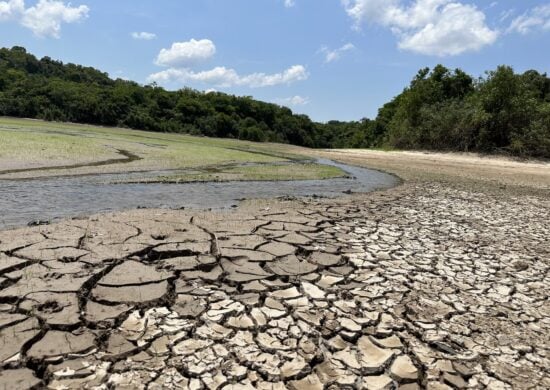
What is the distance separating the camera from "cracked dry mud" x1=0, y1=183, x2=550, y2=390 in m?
2.72

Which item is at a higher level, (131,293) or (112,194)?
(131,293)

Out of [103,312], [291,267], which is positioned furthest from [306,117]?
[103,312]

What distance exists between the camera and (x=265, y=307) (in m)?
3.63

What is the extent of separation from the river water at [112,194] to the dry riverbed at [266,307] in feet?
4.73

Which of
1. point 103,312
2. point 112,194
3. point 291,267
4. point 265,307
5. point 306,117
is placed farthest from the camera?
point 306,117

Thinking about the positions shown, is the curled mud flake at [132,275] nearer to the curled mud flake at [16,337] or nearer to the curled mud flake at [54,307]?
the curled mud flake at [54,307]

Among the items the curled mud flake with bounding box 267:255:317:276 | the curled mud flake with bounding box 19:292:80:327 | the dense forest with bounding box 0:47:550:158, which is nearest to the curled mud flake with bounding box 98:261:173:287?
the curled mud flake with bounding box 19:292:80:327

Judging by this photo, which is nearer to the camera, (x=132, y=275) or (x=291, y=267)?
(x=132, y=275)

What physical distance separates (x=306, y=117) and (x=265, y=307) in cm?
8524

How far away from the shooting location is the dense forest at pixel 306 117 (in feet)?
92.3

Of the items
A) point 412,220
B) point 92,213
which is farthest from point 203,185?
point 412,220

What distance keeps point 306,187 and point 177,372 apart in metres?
10.3

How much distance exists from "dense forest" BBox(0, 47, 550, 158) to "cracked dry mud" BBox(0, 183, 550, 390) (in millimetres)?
25636

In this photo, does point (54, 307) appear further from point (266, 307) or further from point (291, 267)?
point (291, 267)
